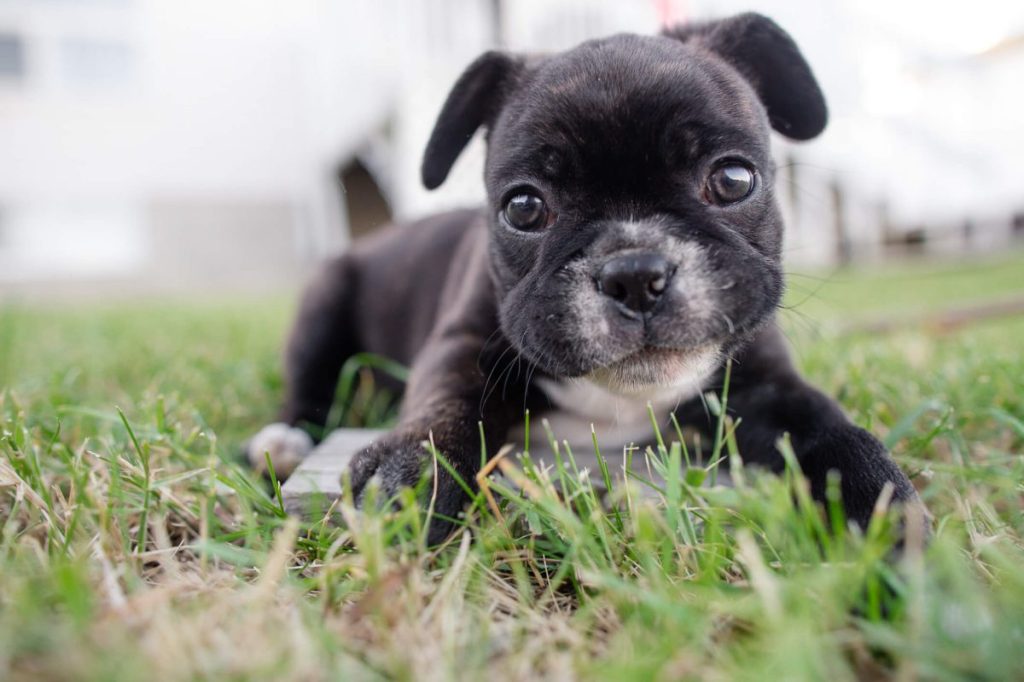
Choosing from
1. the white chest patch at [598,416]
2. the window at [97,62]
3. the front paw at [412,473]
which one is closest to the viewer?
the front paw at [412,473]

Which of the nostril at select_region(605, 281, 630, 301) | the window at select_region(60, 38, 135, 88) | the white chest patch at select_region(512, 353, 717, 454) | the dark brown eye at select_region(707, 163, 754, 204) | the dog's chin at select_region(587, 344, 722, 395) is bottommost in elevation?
the white chest patch at select_region(512, 353, 717, 454)

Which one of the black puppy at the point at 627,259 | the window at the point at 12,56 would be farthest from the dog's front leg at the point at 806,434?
the window at the point at 12,56

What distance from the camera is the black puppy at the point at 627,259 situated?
1.92m

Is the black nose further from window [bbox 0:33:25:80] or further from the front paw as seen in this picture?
window [bbox 0:33:25:80]

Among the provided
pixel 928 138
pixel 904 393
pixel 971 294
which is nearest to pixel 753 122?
pixel 904 393

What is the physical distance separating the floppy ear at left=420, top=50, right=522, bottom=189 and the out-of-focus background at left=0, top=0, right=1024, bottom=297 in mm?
11836

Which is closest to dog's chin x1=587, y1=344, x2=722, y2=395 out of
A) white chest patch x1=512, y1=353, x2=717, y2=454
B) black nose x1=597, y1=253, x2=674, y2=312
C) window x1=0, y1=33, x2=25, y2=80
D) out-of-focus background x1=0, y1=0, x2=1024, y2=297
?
black nose x1=597, y1=253, x2=674, y2=312

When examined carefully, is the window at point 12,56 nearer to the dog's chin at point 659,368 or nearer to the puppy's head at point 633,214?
the puppy's head at point 633,214

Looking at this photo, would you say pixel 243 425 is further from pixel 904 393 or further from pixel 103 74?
pixel 103 74

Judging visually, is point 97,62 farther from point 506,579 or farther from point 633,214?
point 506,579

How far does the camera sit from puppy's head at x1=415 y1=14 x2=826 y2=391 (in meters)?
1.92

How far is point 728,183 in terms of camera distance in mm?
2186

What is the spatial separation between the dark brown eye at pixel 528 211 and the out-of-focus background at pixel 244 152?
40.9 ft

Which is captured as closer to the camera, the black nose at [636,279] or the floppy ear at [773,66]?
the black nose at [636,279]
